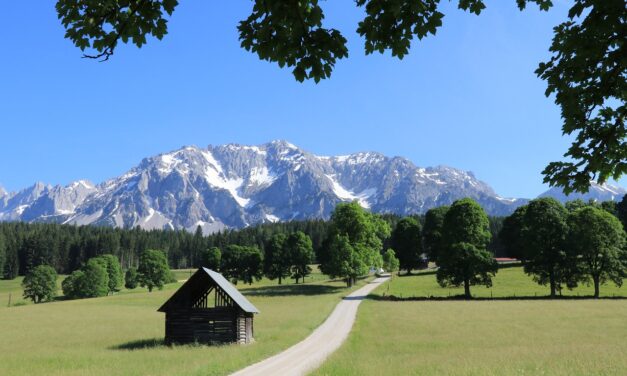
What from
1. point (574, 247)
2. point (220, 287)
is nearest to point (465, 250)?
point (574, 247)

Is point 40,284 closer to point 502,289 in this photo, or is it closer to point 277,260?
point 277,260

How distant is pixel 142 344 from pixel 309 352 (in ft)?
51.0

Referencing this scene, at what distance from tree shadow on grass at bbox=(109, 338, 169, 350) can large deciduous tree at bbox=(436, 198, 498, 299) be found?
39.1m

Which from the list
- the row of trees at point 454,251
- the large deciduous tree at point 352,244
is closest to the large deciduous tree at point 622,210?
the row of trees at point 454,251

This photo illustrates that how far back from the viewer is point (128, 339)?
41.0m

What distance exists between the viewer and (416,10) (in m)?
6.36

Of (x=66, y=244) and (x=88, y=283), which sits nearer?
(x=88, y=283)

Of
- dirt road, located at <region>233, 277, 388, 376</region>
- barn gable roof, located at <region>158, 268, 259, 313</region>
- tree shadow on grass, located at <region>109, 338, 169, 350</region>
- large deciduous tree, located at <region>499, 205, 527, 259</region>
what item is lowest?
tree shadow on grass, located at <region>109, 338, 169, 350</region>

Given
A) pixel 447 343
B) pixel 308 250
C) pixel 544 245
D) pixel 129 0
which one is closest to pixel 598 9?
pixel 129 0

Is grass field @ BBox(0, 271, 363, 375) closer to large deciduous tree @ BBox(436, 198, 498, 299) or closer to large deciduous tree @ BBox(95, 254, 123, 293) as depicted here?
large deciduous tree @ BBox(436, 198, 498, 299)

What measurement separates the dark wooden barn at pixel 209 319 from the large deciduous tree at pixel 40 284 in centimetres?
8011

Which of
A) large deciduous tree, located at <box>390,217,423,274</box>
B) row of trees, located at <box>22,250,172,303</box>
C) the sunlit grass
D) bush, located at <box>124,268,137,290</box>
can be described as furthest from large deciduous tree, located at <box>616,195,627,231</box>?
bush, located at <box>124,268,137,290</box>

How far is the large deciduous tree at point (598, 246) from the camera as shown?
6197 centimetres

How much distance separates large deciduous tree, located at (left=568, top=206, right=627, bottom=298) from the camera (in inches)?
2440
